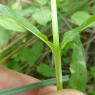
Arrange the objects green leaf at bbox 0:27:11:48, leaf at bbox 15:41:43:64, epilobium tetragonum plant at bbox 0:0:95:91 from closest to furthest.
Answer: epilobium tetragonum plant at bbox 0:0:95:91
green leaf at bbox 0:27:11:48
leaf at bbox 15:41:43:64

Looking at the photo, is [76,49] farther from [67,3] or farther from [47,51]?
[47,51]

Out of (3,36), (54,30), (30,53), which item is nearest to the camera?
(54,30)

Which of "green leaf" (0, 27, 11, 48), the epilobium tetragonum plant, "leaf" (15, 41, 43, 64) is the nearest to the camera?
the epilobium tetragonum plant

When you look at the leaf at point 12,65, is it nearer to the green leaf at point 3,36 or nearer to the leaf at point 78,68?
the green leaf at point 3,36

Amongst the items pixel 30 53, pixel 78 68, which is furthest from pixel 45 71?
pixel 78 68

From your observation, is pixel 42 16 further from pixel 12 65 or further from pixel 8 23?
pixel 12 65

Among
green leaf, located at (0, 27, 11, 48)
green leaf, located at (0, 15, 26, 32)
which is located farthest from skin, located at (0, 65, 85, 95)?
green leaf, located at (0, 15, 26, 32)

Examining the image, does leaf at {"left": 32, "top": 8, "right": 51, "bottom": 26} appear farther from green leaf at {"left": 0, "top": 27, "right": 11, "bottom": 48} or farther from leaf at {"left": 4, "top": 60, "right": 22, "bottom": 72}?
leaf at {"left": 4, "top": 60, "right": 22, "bottom": 72}
